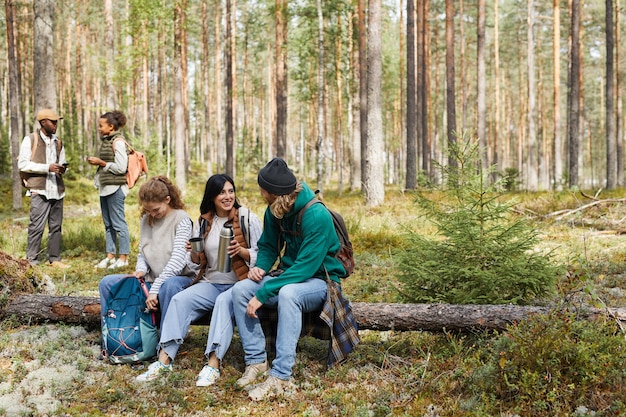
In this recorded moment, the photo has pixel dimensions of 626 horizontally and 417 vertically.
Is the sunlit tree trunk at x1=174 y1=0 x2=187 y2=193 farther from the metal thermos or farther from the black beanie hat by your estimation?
the black beanie hat

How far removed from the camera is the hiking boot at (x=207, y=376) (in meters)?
4.18

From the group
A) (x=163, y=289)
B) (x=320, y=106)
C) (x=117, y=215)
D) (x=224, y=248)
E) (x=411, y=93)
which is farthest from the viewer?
(x=411, y=93)

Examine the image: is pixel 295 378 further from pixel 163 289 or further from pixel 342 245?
pixel 163 289

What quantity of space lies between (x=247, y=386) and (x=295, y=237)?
4.05 ft

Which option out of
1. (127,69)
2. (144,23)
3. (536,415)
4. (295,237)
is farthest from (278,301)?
(144,23)

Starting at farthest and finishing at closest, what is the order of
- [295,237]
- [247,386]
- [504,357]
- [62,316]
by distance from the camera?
[62,316] < [295,237] < [247,386] < [504,357]

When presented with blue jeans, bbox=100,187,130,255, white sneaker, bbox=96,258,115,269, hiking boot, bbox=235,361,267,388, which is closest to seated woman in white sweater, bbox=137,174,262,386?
hiking boot, bbox=235,361,267,388

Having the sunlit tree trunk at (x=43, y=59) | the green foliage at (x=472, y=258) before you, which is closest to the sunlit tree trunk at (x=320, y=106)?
the sunlit tree trunk at (x=43, y=59)

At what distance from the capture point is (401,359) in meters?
4.55

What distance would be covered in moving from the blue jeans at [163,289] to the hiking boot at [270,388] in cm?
120

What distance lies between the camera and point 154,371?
14.2ft

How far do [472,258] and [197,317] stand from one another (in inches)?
102

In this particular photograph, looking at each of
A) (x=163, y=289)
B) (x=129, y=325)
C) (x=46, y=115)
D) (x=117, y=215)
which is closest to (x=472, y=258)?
(x=163, y=289)

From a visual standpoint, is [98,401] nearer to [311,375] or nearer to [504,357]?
[311,375]
